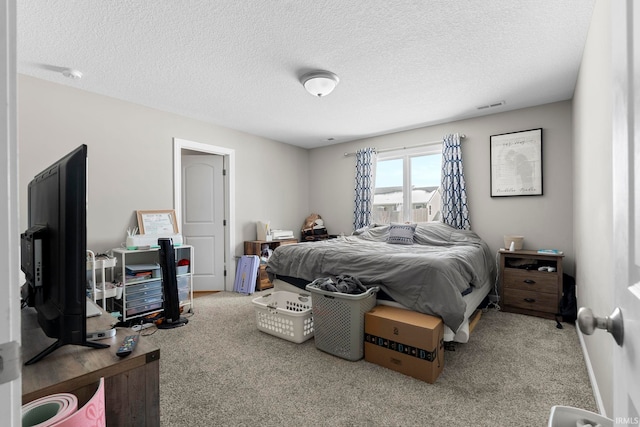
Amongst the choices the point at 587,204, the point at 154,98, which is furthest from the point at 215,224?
the point at 587,204

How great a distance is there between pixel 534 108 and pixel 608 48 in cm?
253

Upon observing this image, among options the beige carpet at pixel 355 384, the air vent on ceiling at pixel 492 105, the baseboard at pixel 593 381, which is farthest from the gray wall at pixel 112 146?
the baseboard at pixel 593 381

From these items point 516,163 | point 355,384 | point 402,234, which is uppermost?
point 516,163

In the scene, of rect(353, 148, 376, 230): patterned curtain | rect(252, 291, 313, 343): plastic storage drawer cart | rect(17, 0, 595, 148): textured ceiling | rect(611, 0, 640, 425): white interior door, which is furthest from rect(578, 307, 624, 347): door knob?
rect(353, 148, 376, 230): patterned curtain

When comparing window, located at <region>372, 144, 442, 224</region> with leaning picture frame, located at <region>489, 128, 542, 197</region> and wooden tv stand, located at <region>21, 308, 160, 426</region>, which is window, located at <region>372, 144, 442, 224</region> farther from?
wooden tv stand, located at <region>21, 308, 160, 426</region>

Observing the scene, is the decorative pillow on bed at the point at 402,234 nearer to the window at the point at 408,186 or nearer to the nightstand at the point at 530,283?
the window at the point at 408,186

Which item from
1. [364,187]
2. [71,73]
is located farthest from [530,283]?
[71,73]

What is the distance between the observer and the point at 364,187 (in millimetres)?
5078

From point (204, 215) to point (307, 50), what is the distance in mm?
2962

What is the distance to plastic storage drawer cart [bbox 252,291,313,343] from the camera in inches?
102

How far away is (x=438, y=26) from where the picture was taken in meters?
2.12

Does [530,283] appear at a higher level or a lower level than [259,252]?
lower

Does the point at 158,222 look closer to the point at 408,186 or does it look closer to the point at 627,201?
the point at 408,186

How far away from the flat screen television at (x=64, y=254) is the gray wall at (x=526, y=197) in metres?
4.25
